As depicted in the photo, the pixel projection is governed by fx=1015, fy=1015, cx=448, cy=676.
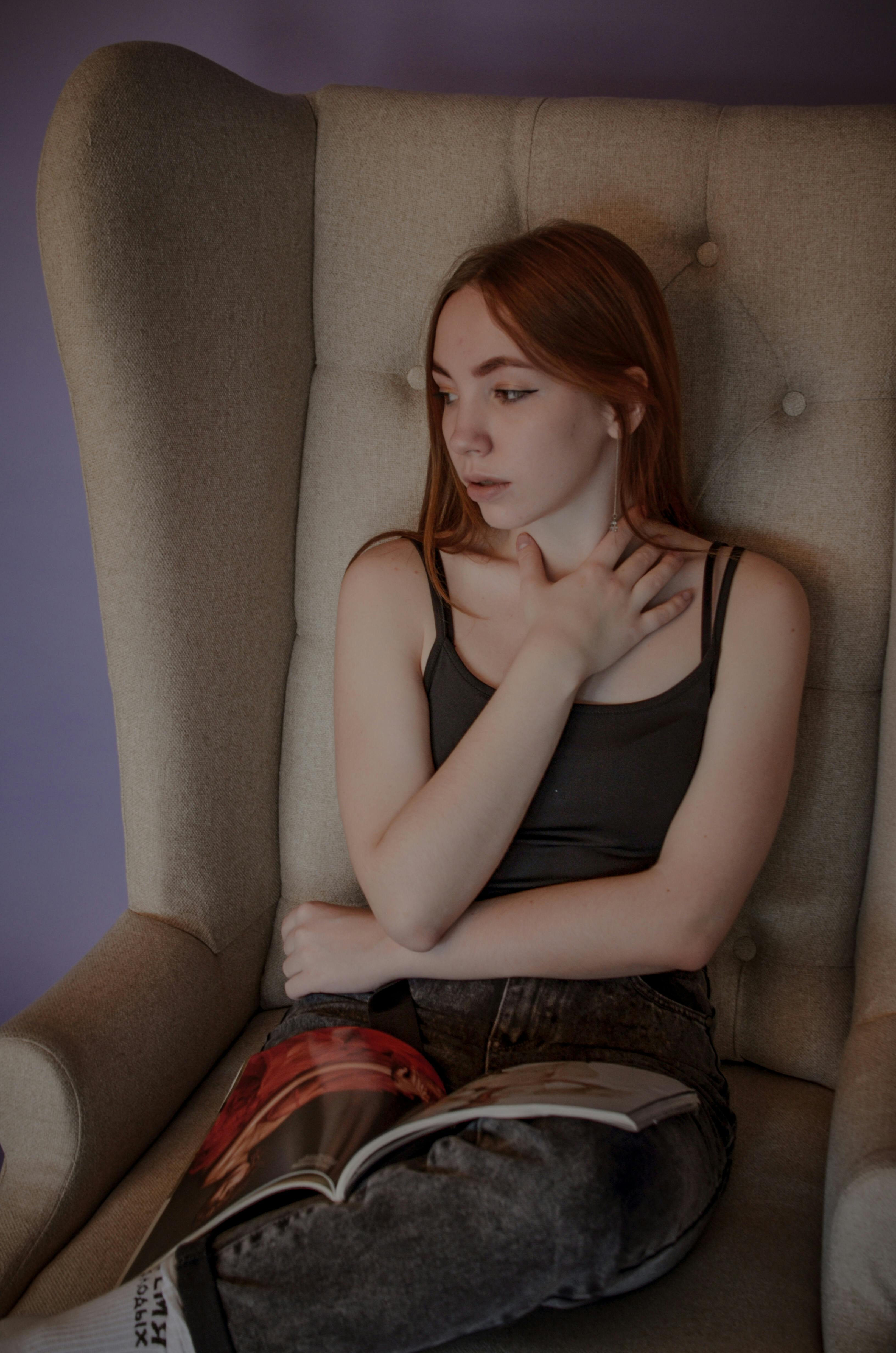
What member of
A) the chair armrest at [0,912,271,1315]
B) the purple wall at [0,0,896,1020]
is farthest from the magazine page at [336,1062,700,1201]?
the purple wall at [0,0,896,1020]

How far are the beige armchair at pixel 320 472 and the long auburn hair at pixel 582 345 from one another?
0.32ft

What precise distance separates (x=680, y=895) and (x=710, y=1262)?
13.4 inches

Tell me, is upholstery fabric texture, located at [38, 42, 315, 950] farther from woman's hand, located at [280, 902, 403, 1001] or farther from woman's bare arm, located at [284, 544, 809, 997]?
woman's bare arm, located at [284, 544, 809, 997]

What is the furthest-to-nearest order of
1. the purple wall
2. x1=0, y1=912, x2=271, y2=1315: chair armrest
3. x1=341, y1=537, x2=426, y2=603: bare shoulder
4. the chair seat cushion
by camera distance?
the purple wall, x1=341, y1=537, x2=426, y2=603: bare shoulder, x1=0, y1=912, x2=271, y2=1315: chair armrest, the chair seat cushion

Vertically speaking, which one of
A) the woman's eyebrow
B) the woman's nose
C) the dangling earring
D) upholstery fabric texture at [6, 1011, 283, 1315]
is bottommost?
upholstery fabric texture at [6, 1011, 283, 1315]

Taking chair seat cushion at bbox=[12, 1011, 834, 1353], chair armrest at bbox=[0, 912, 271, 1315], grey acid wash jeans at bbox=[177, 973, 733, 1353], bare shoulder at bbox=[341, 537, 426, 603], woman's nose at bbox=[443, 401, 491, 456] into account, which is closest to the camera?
grey acid wash jeans at bbox=[177, 973, 733, 1353]

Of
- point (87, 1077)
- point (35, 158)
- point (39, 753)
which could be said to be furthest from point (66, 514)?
point (87, 1077)

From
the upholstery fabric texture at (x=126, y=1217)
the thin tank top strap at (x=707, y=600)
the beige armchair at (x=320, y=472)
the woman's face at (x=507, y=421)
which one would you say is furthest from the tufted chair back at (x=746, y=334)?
the upholstery fabric texture at (x=126, y=1217)

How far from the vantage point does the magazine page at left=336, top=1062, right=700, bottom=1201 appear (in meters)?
0.83

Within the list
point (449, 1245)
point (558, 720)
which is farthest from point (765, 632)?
point (449, 1245)

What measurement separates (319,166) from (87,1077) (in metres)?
1.16

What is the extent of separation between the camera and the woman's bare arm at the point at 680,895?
106 centimetres

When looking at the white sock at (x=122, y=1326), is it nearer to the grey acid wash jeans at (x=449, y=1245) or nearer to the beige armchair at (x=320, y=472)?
the grey acid wash jeans at (x=449, y=1245)

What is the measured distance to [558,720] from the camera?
1.08 m
